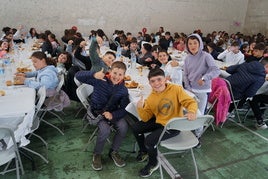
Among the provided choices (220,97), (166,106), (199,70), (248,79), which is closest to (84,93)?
(166,106)

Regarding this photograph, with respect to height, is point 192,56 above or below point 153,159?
above

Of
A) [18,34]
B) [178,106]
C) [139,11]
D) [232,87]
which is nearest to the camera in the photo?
[178,106]

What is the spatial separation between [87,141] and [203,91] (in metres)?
1.84

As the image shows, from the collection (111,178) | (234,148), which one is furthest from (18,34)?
(234,148)

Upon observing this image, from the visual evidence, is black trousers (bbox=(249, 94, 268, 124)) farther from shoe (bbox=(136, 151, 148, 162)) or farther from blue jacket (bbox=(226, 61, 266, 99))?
shoe (bbox=(136, 151, 148, 162))

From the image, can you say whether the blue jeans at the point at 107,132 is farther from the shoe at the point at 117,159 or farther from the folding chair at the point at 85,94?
the folding chair at the point at 85,94

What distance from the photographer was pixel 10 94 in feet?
9.27

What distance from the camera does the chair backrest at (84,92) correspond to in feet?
9.53

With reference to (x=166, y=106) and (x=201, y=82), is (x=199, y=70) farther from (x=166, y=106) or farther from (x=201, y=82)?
(x=166, y=106)

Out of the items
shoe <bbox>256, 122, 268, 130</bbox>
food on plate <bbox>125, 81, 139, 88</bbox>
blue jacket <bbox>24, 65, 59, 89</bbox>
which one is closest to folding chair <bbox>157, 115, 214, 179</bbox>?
food on plate <bbox>125, 81, 139, 88</bbox>

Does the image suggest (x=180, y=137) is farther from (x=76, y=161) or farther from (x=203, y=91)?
(x=76, y=161)

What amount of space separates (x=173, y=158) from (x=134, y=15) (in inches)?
325

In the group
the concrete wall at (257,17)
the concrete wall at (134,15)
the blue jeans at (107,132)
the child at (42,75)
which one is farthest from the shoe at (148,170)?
the concrete wall at (257,17)

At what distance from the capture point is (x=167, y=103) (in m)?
2.62
